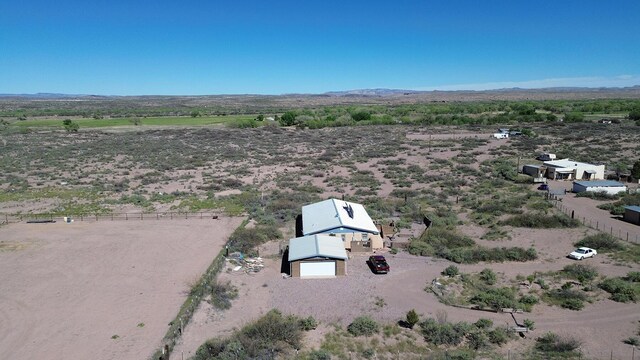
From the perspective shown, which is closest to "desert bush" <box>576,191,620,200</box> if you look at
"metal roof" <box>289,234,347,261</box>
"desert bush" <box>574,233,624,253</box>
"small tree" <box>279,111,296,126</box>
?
"desert bush" <box>574,233,624,253</box>

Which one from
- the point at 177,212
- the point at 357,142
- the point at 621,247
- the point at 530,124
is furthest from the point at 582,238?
the point at 530,124

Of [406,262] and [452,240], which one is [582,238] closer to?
[452,240]

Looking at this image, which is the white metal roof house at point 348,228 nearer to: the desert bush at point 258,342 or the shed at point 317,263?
the shed at point 317,263

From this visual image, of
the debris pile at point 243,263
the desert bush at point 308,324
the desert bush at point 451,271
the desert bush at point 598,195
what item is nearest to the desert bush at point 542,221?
the desert bush at point 598,195

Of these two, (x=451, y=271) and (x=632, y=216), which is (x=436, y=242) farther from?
(x=632, y=216)

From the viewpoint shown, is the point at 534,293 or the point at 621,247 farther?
the point at 621,247

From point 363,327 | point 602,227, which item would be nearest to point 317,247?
point 363,327

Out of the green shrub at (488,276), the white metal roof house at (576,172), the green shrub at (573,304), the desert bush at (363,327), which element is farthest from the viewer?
the white metal roof house at (576,172)
